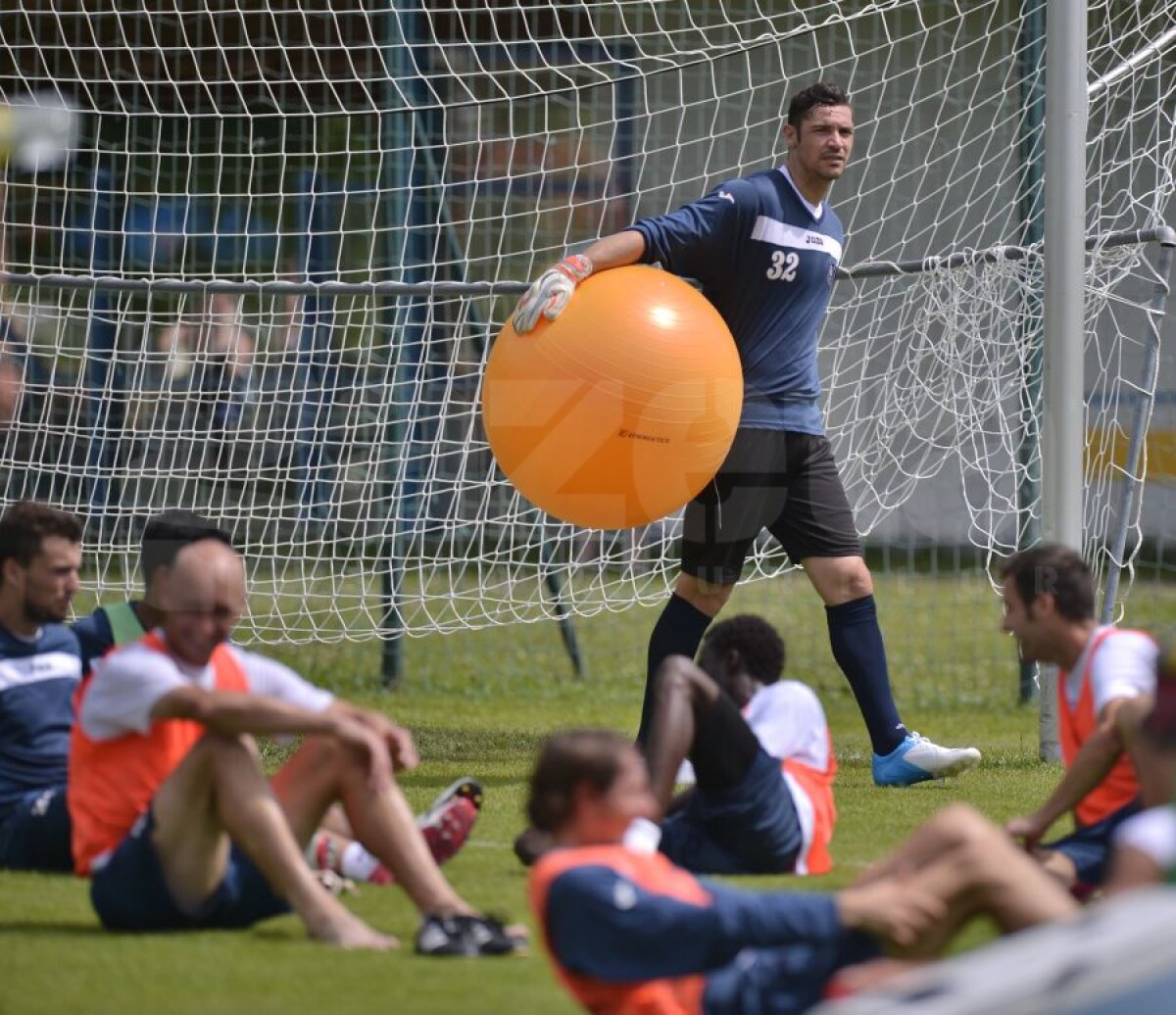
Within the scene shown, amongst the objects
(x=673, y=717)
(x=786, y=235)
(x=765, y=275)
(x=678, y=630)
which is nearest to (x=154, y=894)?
(x=673, y=717)

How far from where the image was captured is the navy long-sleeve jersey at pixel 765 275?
725 cm

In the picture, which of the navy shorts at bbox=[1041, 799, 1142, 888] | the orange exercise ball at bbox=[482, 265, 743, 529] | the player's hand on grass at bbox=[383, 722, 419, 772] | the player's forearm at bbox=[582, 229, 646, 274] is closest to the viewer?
the player's hand on grass at bbox=[383, 722, 419, 772]

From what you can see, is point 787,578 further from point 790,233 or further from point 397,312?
point 790,233

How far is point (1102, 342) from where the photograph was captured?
421 inches

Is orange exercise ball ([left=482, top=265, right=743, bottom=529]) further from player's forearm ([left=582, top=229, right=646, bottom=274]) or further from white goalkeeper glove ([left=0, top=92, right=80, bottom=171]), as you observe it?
white goalkeeper glove ([left=0, top=92, right=80, bottom=171])

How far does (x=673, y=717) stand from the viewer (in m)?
5.24

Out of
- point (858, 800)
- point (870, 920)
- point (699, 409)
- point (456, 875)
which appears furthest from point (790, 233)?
point (870, 920)

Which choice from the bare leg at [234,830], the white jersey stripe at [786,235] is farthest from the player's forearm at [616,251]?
the bare leg at [234,830]

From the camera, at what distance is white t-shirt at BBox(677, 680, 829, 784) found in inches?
227


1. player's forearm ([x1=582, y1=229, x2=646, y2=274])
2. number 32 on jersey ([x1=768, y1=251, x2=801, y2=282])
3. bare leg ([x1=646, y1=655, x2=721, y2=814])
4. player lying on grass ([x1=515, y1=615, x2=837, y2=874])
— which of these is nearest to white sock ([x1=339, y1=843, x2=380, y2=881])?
player lying on grass ([x1=515, y1=615, x2=837, y2=874])

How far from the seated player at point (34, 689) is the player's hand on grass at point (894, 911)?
105 inches

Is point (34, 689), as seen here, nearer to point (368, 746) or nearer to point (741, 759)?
point (368, 746)

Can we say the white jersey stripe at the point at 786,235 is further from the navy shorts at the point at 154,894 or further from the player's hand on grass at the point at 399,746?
the navy shorts at the point at 154,894

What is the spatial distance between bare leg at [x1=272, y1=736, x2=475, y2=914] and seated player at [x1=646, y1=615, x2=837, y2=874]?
2.46ft
